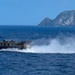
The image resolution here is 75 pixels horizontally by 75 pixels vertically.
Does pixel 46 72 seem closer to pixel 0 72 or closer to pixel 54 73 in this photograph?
pixel 54 73

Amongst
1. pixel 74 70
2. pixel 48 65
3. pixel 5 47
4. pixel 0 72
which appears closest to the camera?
pixel 0 72

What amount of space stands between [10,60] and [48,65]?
33.0ft

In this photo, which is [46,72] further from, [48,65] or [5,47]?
[5,47]

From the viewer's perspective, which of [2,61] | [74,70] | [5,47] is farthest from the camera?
[5,47]

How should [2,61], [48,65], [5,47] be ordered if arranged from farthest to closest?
1. [5,47]
2. [2,61]
3. [48,65]

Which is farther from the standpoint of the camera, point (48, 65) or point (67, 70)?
point (48, 65)

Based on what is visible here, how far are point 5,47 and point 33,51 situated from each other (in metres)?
6.53

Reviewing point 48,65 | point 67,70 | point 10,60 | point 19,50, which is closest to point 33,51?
point 19,50

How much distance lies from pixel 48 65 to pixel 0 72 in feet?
38.4

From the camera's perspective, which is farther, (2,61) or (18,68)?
(2,61)

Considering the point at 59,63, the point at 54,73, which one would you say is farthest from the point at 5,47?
the point at 54,73

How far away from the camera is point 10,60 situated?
7244cm

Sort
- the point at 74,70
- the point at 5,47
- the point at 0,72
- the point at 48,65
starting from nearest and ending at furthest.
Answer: the point at 0,72 < the point at 74,70 < the point at 48,65 < the point at 5,47

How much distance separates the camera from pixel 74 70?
59.1m
